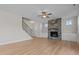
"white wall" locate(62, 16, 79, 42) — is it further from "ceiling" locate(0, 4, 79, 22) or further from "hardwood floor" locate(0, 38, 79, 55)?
"hardwood floor" locate(0, 38, 79, 55)

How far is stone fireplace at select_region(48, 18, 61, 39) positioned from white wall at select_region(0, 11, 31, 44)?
3785 millimetres

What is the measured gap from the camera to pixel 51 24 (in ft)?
33.7

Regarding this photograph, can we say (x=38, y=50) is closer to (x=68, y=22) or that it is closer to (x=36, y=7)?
(x=36, y=7)

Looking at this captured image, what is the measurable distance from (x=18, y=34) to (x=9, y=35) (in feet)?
3.54

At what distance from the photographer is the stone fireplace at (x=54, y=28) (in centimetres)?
951

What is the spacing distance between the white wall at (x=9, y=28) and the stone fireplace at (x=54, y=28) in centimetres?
378

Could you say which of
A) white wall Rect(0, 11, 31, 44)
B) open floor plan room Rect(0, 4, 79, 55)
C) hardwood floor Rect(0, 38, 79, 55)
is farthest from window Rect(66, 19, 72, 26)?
white wall Rect(0, 11, 31, 44)

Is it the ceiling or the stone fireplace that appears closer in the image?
the ceiling

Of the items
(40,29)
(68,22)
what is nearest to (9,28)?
(68,22)

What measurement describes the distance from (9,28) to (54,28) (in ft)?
16.4

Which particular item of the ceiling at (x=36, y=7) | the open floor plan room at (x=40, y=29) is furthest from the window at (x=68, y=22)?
the ceiling at (x=36, y=7)

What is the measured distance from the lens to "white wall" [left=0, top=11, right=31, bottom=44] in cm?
593

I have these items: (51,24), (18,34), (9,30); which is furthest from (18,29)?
(51,24)

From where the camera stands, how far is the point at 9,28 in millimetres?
6508
